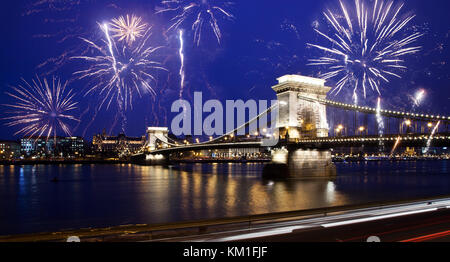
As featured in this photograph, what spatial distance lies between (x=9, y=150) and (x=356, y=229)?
175790 millimetres

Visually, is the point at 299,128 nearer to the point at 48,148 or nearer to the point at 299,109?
the point at 299,109

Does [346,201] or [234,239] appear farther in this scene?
[346,201]

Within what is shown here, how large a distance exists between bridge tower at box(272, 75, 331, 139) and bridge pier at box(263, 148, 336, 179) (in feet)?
9.15

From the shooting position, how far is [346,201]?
2866 cm

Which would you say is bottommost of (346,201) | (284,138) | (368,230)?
(346,201)

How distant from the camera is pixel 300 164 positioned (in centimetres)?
4409

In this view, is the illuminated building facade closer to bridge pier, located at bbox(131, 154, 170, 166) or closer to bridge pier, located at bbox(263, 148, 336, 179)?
bridge pier, located at bbox(131, 154, 170, 166)

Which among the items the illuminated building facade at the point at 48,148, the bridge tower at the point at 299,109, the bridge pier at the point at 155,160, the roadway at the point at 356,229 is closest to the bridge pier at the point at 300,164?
the bridge tower at the point at 299,109

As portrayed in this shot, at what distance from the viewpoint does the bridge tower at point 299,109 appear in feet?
153

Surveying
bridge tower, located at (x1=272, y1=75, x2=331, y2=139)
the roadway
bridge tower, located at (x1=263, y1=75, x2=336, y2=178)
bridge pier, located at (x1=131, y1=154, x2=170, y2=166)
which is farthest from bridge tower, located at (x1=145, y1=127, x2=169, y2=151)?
the roadway

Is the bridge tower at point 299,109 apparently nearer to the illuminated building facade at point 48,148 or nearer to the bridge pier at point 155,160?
the bridge pier at point 155,160
